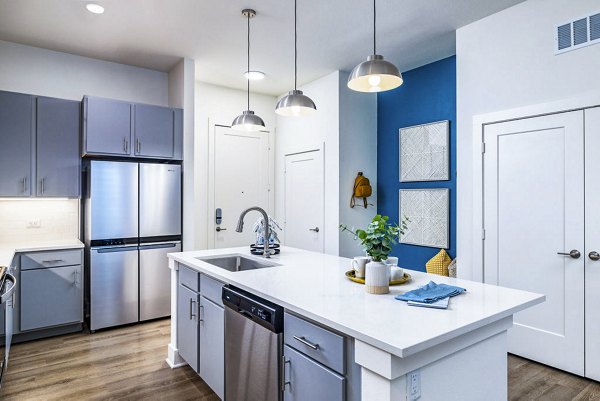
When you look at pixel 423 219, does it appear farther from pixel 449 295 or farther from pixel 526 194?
pixel 449 295

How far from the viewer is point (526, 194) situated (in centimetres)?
306

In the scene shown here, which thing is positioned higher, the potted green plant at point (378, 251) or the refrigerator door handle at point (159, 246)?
the potted green plant at point (378, 251)

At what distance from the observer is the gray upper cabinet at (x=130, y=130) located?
12.3 feet

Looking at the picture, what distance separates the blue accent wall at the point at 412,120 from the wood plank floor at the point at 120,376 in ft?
4.99

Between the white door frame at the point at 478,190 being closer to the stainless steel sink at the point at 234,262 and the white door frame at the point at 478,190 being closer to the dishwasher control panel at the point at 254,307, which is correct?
the stainless steel sink at the point at 234,262

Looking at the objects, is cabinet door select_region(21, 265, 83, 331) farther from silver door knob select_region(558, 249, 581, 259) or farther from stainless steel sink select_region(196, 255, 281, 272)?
silver door knob select_region(558, 249, 581, 259)

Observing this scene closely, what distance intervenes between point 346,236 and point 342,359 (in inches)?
128

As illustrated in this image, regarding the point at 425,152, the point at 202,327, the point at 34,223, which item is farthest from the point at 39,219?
the point at 425,152

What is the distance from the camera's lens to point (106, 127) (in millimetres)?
3812

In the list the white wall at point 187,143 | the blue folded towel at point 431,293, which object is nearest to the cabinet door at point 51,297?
the white wall at point 187,143

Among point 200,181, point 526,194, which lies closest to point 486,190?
point 526,194

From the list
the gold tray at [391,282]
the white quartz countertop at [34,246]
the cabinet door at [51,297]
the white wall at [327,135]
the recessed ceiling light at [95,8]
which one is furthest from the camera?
the white wall at [327,135]

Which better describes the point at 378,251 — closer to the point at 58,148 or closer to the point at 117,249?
the point at 117,249

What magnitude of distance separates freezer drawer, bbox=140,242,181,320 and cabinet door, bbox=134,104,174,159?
1.02 metres
